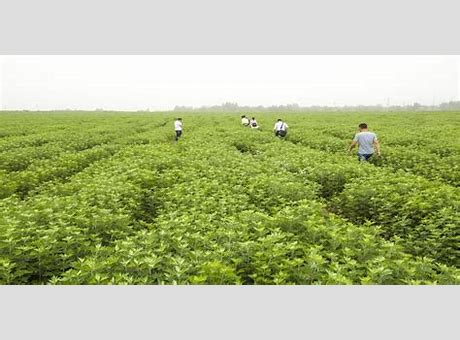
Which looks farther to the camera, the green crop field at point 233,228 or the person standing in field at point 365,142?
the person standing in field at point 365,142

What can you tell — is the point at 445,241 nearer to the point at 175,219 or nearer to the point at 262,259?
the point at 262,259

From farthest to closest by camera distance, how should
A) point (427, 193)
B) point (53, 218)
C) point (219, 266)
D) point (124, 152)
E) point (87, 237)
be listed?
point (124, 152) → point (427, 193) → point (53, 218) → point (87, 237) → point (219, 266)

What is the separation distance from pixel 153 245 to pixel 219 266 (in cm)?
135

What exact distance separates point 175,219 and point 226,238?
1.25 meters

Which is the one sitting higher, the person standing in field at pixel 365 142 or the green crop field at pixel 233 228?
the person standing in field at pixel 365 142

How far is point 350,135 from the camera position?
2391 centimetres

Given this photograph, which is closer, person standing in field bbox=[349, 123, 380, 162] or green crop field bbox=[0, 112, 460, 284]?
green crop field bbox=[0, 112, 460, 284]

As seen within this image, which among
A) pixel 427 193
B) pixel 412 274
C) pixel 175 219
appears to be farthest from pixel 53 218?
pixel 427 193

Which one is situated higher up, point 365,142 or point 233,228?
point 365,142

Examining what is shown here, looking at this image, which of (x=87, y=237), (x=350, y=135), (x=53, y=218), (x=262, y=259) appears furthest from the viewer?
(x=350, y=135)

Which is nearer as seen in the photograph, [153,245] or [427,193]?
[153,245]

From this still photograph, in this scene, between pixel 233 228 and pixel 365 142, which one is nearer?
pixel 233 228

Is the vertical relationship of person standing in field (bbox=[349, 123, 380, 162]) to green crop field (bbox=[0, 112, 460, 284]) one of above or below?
above

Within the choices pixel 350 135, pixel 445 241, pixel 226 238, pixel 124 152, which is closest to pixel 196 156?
pixel 124 152
